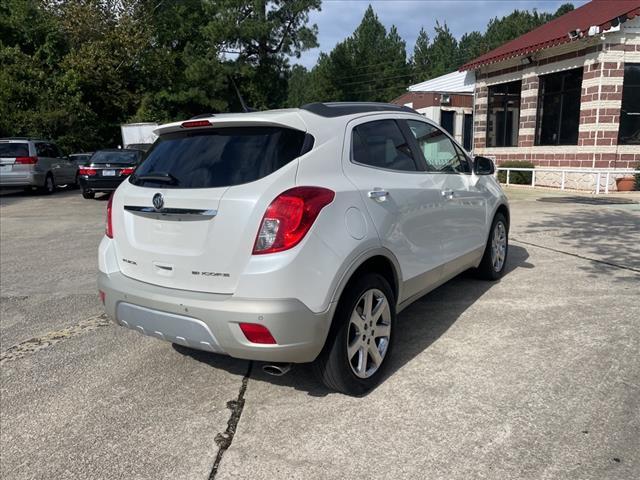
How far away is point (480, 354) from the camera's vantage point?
3.96 metres

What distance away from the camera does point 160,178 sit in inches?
133

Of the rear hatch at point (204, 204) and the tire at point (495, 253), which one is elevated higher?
the rear hatch at point (204, 204)

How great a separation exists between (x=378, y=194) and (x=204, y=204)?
1.12 meters

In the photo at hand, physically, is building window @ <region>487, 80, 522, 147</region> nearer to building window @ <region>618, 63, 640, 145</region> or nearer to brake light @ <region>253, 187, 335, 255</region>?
building window @ <region>618, 63, 640, 145</region>

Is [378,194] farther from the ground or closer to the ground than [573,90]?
closer to the ground

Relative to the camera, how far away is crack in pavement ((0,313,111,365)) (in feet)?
13.9

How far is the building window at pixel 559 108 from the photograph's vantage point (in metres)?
16.5

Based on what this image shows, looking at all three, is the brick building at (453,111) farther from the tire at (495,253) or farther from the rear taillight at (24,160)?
the tire at (495,253)

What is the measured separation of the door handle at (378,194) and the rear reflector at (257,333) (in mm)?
1109

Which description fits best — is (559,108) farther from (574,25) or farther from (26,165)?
(26,165)

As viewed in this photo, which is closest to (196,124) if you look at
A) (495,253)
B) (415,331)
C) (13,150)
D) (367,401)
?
(367,401)

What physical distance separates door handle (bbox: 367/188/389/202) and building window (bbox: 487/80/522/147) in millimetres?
17618

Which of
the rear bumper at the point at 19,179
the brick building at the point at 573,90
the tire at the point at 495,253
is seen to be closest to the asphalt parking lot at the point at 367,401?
the tire at the point at 495,253

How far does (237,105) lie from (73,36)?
39.2 ft
